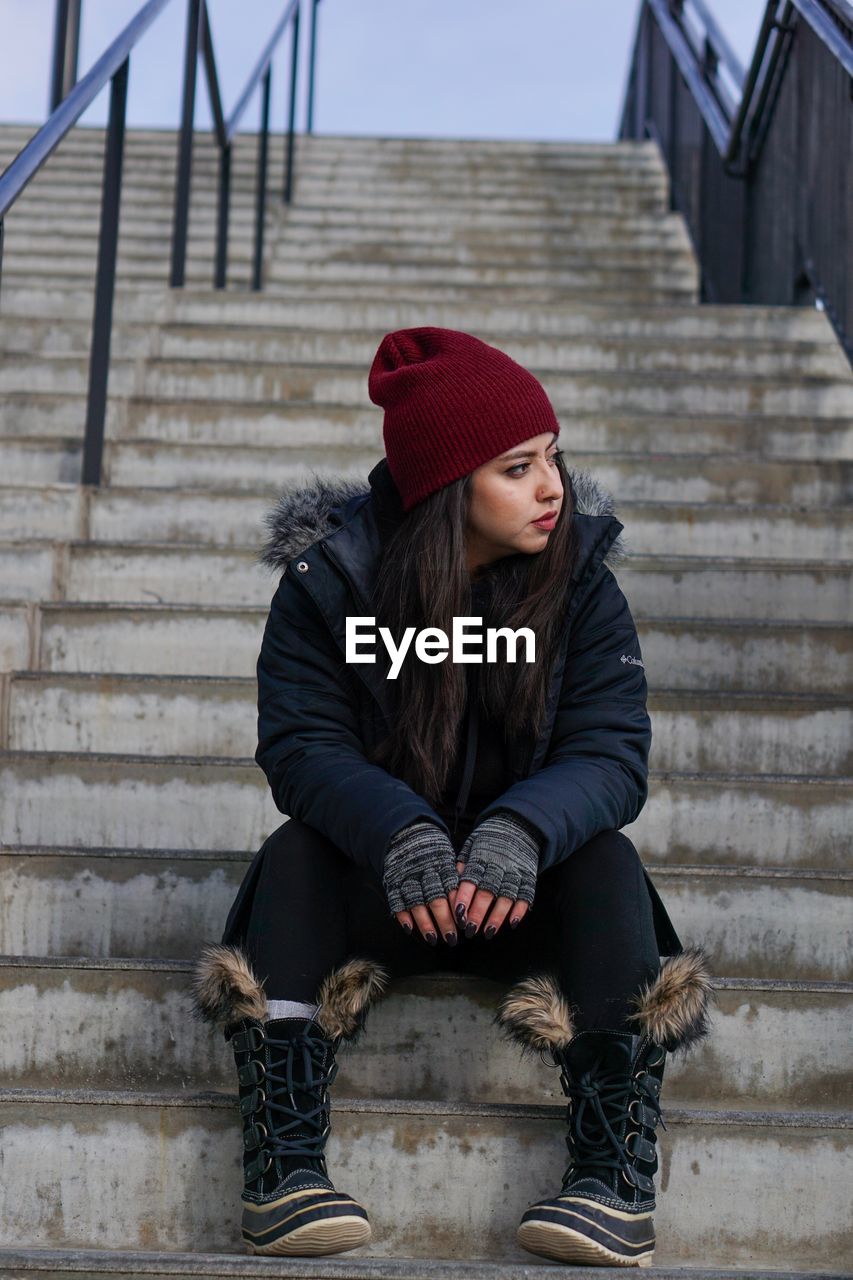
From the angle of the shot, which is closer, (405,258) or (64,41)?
(405,258)

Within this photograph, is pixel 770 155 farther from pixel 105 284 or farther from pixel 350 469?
pixel 105 284

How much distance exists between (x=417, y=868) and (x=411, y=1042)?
39cm

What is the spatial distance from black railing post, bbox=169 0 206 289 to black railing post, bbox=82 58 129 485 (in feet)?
2.78

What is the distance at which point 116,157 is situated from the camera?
3562mm

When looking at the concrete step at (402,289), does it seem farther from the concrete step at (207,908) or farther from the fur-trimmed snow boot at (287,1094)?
the fur-trimmed snow boot at (287,1094)

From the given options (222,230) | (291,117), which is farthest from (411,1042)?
(291,117)

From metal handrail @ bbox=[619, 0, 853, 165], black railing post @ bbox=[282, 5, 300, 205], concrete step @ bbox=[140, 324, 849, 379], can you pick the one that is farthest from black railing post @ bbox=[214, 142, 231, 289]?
metal handrail @ bbox=[619, 0, 853, 165]

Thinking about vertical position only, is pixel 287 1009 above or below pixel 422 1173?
above

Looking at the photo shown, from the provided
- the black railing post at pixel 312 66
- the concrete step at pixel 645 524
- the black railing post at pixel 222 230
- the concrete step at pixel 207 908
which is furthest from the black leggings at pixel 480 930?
the black railing post at pixel 312 66

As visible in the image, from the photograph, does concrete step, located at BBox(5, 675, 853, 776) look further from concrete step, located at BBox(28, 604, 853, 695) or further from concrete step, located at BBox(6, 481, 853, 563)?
concrete step, located at BBox(6, 481, 853, 563)

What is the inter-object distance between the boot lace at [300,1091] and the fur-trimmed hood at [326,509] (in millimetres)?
659

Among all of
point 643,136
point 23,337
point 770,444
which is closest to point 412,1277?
point 770,444

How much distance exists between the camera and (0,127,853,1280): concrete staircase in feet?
5.80

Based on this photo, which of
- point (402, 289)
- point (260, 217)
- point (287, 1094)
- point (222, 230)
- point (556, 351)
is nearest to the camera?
point (287, 1094)
